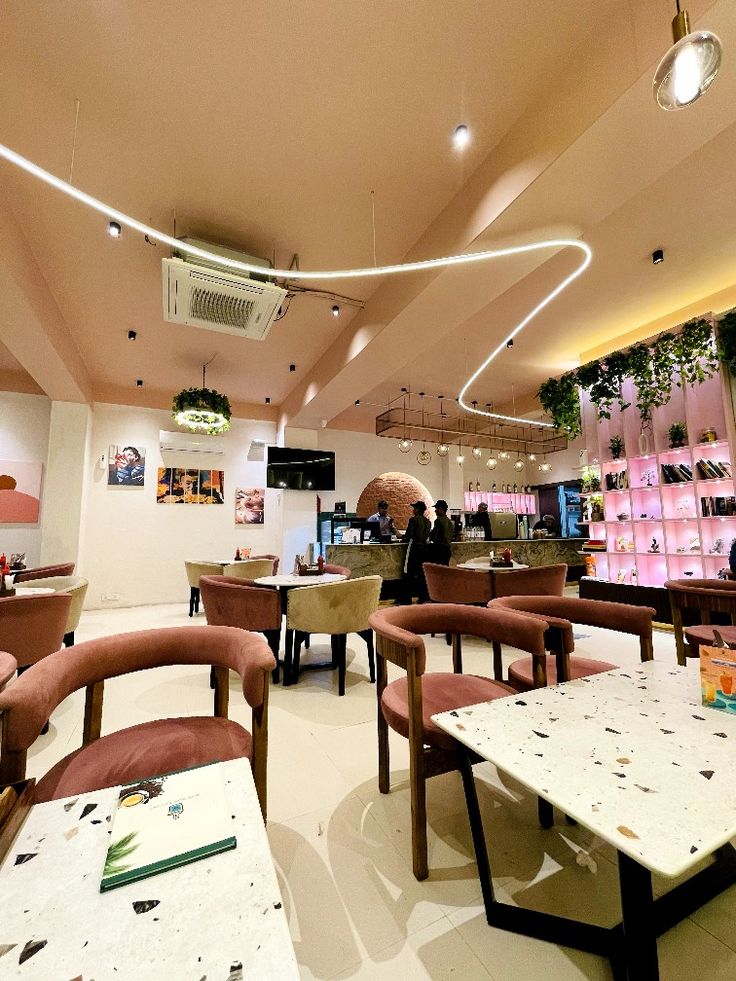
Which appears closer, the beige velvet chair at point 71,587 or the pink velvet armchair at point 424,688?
the pink velvet armchair at point 424,688

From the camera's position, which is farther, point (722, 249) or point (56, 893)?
point (722, 249)

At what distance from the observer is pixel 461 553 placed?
7.25m

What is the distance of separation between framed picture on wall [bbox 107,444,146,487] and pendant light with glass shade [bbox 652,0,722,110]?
24.8ft

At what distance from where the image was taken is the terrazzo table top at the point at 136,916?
0.54 meters

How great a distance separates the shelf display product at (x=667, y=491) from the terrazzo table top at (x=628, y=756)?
454 centimetres

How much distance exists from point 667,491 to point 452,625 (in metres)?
4.78

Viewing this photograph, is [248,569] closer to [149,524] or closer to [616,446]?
[149,524]

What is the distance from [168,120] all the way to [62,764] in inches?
131

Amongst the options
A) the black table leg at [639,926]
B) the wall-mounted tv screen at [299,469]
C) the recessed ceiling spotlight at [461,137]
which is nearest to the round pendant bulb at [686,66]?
the recessed ceiling spotlight at [461,137]

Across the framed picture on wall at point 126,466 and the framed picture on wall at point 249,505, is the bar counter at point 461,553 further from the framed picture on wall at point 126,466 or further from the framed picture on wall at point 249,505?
the framed picture on wall at point 126,466

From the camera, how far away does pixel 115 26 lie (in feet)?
6.95

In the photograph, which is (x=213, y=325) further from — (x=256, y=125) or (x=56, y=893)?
(x=56, y=893)

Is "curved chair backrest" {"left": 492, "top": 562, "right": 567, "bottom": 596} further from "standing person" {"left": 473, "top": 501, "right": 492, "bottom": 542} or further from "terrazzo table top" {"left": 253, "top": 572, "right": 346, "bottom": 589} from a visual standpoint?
"standing person" {"left": 473, "top": 501, "right": 492, "bottom": 542}

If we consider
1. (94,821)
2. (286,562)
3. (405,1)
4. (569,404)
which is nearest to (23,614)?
(94,821)
